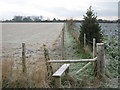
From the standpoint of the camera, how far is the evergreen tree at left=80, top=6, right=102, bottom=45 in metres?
12.7

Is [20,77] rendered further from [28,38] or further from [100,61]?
[28,38]

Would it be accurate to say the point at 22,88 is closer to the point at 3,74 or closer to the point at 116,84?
the point at 3,74

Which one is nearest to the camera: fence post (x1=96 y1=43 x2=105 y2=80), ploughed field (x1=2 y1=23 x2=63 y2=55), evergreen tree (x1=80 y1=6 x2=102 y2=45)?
fence post (x1=96 y1=43 x2=105 y2=80)

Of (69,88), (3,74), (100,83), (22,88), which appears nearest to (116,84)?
(100,83)

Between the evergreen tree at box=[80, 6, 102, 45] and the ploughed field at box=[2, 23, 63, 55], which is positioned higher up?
the evergreen tree at box=[80, 6, 102, 45]

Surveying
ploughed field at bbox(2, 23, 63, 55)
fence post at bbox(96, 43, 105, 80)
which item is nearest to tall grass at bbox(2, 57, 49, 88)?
fence post at bbox(96, 43, 105, 80)

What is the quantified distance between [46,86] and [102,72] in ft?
7.27

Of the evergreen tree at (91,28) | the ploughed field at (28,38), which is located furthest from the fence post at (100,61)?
the ploughed field at (28,38)

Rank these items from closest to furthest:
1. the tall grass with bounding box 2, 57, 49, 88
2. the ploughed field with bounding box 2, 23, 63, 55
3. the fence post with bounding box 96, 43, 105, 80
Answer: the tall grass with bounding box 2, 57, 49, 88
the fence post with bounding box 96, 43, 105, 80
the ploughed field with bounding box 2, 23, 63, 55

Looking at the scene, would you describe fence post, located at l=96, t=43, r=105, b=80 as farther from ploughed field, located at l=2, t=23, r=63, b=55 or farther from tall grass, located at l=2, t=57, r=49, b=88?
ploughed field, located at l=2, t=23, r=63, b=55

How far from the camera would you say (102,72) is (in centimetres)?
691

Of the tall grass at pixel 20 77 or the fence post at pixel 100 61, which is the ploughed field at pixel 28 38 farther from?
the fence post at pixel 100 61

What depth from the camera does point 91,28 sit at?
12969 millimetres

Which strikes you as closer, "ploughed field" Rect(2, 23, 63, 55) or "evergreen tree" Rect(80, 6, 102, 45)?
"evergreen tree" Rect(80, 6, 102, 45)
